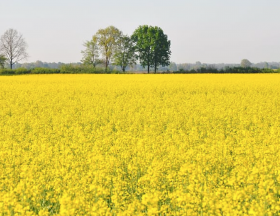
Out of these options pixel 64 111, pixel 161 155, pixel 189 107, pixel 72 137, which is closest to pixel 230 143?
pixel 161 155

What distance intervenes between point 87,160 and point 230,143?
11.2 ft

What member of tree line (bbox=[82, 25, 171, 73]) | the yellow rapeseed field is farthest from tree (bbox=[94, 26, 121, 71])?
the yellow rapeseed field

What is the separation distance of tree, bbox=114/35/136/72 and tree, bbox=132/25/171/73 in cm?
195

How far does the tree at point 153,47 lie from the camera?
235 ft

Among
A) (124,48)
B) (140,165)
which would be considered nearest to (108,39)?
(124,48)

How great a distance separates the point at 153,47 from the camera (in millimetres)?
71500

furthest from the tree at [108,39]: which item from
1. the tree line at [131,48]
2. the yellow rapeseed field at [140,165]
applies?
the yellow rapeseed field at [140,165]

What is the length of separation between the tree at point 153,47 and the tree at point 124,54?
195 centimetres

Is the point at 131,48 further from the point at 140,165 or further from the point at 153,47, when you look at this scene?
the point at 140,165

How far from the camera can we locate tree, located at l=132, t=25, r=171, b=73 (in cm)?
7150

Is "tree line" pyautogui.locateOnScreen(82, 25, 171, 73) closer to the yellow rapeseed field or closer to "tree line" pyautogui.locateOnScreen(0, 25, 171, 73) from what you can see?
"tree line" pyautogui.locateOnScreen(0, 25, 171, 73)

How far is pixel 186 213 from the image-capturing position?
4344mm

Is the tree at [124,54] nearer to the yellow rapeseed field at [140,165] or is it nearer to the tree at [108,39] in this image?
the tree at [108,39]

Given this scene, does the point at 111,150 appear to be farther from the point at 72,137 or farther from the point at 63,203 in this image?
the point at 63,203
